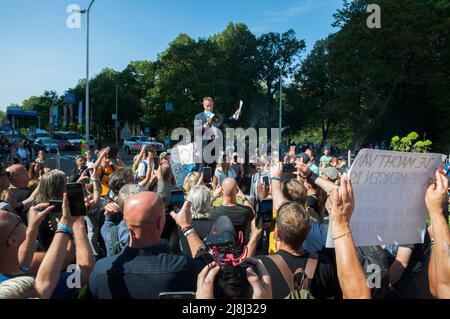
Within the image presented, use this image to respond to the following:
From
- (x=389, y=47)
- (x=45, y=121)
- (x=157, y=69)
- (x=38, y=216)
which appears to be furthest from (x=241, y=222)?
(x=45, y=121)

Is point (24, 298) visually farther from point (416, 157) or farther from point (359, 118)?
point (359, 118)

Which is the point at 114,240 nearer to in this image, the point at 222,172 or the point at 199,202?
the point at 199,202

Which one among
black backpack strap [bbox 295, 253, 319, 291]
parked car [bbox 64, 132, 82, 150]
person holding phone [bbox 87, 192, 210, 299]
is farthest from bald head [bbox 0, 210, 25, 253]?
parked car [bbox 64, 132, 82, 150]

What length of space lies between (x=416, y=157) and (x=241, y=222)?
2.04 metres

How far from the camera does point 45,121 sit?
72.6m

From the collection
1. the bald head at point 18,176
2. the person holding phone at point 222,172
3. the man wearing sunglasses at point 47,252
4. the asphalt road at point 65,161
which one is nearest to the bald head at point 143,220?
the man wearing sunglasses at point 47,252

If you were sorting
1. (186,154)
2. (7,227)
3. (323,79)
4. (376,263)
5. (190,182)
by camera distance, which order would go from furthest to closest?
(323,79)
(186,154)
(190,182)
(376,263)
(7,227)

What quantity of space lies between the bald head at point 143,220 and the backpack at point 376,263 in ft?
4.23

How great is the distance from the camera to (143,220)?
2381 mm

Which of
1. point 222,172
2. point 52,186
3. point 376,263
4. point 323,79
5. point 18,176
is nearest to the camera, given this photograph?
point 376,263

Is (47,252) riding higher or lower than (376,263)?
higher

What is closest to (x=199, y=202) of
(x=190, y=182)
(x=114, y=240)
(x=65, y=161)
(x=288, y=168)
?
(x=114, y=240)

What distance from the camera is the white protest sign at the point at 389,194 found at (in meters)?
2.38

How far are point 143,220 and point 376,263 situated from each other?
146cm
